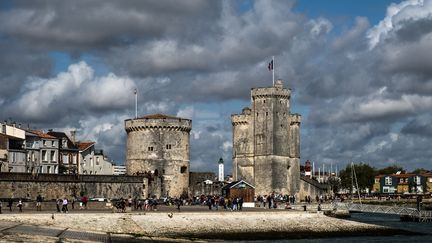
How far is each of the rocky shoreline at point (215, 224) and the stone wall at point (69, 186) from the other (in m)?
21.2

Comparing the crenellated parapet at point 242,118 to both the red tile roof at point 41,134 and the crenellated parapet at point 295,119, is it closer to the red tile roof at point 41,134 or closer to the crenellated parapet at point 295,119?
the crenellated parapet at point 295,119

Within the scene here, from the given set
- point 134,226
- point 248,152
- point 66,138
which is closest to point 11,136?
point 66,138

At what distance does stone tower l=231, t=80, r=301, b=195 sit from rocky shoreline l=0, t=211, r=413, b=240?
A: 4017 centimetres

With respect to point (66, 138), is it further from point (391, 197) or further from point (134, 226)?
point (391, 197)

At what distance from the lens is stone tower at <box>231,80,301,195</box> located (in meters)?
99.9

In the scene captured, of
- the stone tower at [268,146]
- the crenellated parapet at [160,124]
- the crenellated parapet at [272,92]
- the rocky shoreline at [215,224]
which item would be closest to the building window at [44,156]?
the crenellated parapet at [160,124]

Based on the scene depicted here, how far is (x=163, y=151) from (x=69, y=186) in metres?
17.2

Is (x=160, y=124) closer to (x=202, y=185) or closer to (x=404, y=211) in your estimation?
(x=202, y=185)

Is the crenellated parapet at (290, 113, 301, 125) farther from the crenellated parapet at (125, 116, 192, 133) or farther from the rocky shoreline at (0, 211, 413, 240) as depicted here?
the rocky shoreline at (0, 211, 413, 240)

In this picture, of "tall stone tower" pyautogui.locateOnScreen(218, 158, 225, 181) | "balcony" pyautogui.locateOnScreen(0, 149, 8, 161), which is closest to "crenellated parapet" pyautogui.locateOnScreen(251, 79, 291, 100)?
"tall stone tower" pyautogui.locateOnScreen(218, 158, 225, 181)

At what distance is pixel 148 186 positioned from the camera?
82.2 metres

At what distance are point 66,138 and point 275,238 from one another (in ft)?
173

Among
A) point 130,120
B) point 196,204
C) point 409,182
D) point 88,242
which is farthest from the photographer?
point 409,182

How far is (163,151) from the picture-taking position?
88.2 meters
